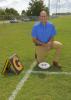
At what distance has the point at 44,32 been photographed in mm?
8375

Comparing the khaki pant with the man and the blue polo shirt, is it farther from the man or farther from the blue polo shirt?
the blue polo shirt

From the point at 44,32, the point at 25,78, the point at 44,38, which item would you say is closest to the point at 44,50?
the point at 44,38

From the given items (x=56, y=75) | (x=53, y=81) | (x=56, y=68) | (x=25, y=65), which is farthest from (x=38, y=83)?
(x=25, y=65)

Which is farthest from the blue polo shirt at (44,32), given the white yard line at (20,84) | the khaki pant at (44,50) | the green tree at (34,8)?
the green tree at (34,8)

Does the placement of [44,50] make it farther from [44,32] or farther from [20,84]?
[20,84]

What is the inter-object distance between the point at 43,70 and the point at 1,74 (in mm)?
1067

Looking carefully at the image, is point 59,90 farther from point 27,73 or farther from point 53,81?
point 27,73

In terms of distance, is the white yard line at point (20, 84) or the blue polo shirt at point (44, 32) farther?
the blue polo shirt at point (44, 32)

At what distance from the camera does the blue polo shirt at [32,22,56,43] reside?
837cm

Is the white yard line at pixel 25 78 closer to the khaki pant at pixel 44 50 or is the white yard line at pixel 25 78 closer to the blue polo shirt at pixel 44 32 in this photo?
the khaki pant at pixel 44 50

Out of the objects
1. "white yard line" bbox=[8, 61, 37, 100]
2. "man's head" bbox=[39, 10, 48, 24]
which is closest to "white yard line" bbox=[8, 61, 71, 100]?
"white yard line" bbox=[8, 61, 37, 100]

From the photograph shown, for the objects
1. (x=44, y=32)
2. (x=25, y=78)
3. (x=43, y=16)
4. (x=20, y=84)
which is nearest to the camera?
(x=20, y=84)

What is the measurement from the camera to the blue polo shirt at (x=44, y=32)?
329 inches

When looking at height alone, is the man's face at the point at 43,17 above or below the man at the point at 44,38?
above
